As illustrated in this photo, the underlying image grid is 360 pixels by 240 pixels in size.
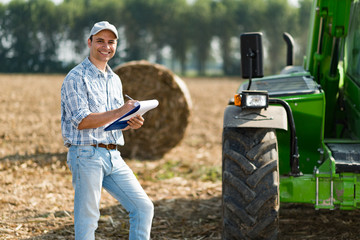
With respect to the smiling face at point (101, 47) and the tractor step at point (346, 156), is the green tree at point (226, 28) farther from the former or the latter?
the smiling face at point (101, 47)

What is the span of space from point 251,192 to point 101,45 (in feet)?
5.18

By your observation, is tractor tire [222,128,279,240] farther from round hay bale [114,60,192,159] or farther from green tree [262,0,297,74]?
green tree [262,0,297,74]

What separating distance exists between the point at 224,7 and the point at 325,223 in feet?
209

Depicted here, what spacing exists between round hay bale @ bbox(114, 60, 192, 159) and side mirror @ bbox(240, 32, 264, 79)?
16.5 ft

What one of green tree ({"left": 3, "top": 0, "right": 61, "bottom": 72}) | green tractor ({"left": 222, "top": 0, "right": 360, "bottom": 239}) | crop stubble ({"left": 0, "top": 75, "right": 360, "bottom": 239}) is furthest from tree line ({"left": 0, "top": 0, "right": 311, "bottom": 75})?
green tractor ({"left": 222, "top": 0, "right": 360, "bottom": 239})

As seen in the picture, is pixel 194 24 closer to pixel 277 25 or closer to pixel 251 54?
pixel 277 25

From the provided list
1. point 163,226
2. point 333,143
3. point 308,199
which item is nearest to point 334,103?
point 333,143

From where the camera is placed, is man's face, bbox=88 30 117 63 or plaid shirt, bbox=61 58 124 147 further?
man's face, bbox=88 30 117 63

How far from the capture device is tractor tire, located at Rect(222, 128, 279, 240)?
4086 mm

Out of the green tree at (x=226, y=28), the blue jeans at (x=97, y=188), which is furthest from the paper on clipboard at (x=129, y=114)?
the green tree at (x=226, y=28)

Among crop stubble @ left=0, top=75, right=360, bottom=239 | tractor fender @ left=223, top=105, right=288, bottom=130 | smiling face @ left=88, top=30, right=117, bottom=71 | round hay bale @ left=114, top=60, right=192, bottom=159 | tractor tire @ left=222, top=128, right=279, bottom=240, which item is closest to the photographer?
smiling face @ left=88, top=30, right=117, bottom=71

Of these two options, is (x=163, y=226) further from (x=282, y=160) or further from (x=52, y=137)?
(x=52, y=137)

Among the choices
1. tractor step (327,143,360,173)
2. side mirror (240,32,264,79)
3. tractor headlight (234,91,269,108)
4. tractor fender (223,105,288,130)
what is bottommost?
tractor step (327,143,360,173)

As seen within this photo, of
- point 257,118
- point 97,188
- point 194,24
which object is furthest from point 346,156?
point 194,24
